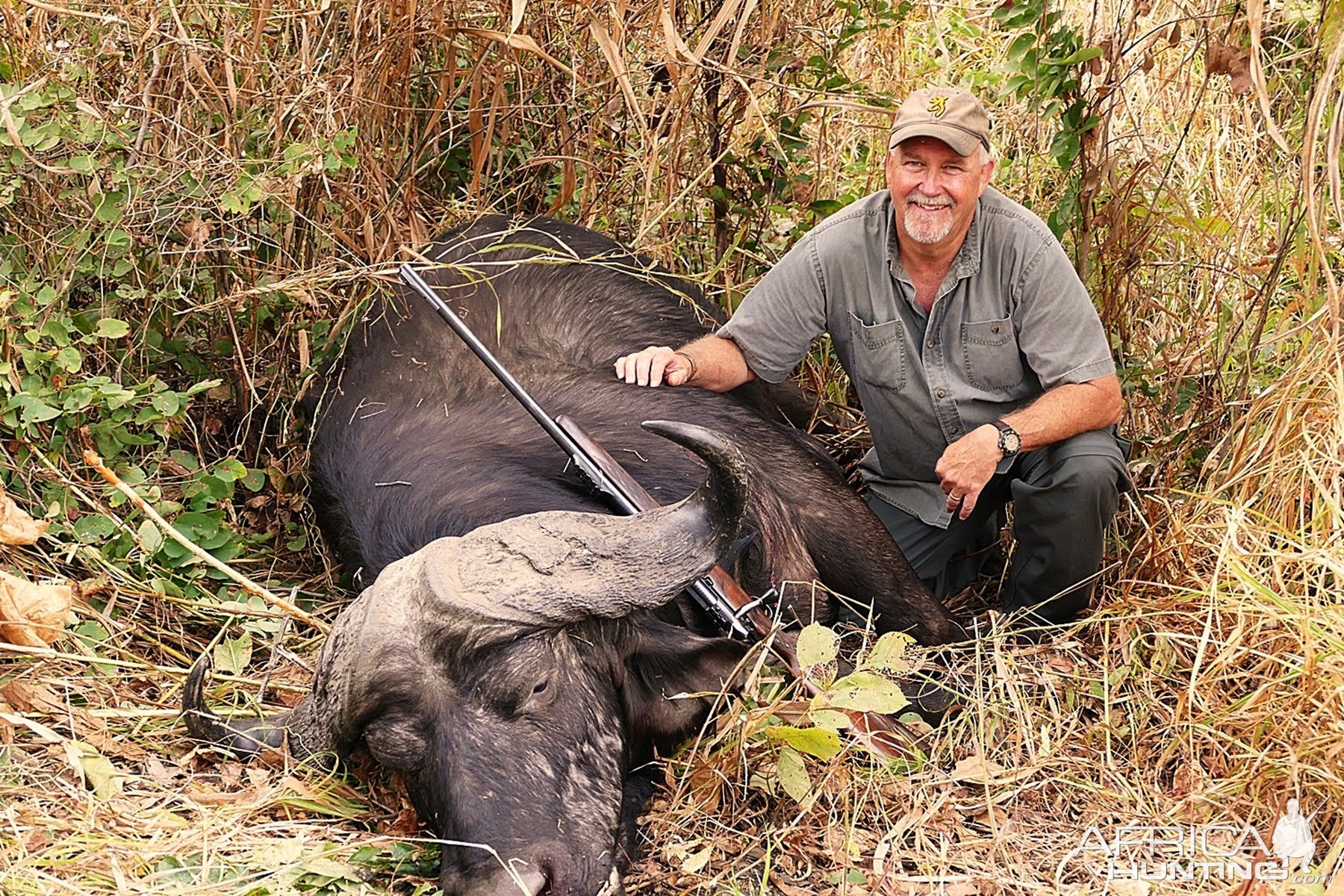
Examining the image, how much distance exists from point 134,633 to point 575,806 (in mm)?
1625

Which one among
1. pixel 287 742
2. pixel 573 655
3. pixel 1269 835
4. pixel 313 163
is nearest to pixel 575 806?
pixel 573 655

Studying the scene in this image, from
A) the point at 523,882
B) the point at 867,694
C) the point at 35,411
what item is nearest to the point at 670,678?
the point at 867,694

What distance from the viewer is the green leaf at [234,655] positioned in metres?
3.72

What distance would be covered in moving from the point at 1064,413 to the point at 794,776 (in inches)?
57.6

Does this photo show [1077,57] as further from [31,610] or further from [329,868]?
[31,610]

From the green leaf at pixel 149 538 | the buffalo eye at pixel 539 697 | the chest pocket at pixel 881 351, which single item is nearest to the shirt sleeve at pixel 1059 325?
the chest pocket at pixel 881 351

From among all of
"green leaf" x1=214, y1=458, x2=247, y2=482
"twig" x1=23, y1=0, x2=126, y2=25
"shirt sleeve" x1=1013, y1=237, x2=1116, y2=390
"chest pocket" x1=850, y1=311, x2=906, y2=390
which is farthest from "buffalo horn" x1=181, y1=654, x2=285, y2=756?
"shirt sleeve" x1=1013, y1=237, x2=1116, y2=390

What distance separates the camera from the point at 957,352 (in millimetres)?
4250

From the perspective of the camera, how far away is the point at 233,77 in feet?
15.0

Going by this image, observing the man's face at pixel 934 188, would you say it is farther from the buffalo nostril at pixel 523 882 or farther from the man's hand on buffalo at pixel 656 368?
the buffalo nostril at pixel 523 882

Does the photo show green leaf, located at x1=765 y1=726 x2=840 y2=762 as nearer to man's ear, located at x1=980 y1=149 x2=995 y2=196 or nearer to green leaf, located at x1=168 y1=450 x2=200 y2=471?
man's ear, located at x1=980 y1=149 x2=995 y2=196

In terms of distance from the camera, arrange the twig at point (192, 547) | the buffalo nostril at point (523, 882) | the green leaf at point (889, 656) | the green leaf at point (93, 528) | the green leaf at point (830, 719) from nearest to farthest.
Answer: the buffalo nostril at point (523, 882) → the green leaf at point (830, 719) → the green leaf at point (889, 656) → the twig at point (192, 547) → the green leaf at point (93, 528)

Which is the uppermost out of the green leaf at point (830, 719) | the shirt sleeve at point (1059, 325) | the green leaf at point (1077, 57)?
the green leaf at point (1077, 57)

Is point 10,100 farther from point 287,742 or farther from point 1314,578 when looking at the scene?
point 1314,578
